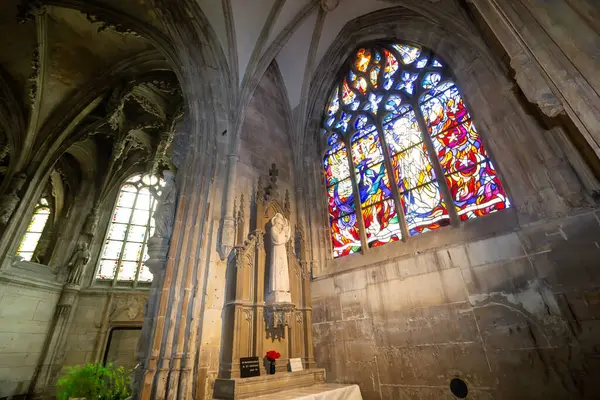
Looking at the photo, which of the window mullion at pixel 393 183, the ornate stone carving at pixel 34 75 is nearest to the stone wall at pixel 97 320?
the ornate stone carving at pixel 34 75

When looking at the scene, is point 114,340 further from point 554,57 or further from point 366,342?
point 554,57

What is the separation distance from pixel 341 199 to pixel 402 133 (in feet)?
6.04

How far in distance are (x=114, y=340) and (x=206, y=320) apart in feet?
26.4

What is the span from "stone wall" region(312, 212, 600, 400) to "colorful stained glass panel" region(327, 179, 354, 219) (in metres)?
1.47

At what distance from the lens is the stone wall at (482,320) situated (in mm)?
2998

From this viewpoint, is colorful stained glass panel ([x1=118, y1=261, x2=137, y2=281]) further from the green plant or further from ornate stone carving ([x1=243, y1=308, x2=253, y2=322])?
ornate stone carving ([x1=243, y1=308, x2=253, y2=322])

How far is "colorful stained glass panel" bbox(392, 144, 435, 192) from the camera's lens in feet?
16.3

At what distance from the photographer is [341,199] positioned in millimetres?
6070

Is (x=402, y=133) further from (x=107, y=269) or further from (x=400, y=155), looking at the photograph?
(x=107, y=269)

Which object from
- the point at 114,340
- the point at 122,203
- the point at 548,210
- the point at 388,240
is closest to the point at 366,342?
the point at 388,240

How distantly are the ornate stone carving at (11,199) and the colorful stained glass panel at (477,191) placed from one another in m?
10.8

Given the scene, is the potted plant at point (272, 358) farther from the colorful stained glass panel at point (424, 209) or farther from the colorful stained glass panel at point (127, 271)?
the colorful stained glass panel at point (127, 271)

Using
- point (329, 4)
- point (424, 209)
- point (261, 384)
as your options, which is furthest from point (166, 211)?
point (329, 4)

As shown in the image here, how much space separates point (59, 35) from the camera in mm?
7402
